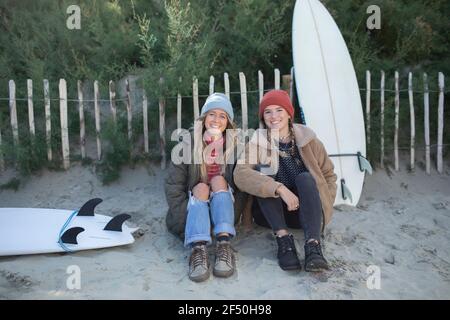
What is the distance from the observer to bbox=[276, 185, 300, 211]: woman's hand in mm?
2930

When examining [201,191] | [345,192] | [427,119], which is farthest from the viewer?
[427,119]

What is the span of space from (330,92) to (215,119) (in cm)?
197

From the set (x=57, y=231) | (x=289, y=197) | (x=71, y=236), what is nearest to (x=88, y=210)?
(x=57, y=231)

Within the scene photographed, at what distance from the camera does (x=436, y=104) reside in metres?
5.14

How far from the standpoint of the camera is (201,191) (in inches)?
124

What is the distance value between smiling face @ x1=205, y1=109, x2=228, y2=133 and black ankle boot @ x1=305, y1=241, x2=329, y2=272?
1122 millimetres

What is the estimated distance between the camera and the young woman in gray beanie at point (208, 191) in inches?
117

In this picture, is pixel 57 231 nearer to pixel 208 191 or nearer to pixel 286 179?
pixel 208 191

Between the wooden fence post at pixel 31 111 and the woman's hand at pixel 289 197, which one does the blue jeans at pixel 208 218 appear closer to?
the woman's hand at pixel 289 197

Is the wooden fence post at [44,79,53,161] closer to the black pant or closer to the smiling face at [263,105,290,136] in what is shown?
the smiling face at [263,105,290,136]

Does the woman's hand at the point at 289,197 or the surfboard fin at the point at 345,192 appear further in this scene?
the surfboard fin at the point at 345,192

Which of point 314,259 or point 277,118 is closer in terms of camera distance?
point 314,259

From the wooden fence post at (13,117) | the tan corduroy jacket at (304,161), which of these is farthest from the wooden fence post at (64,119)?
the tan corduroy jacket at (304,161)
